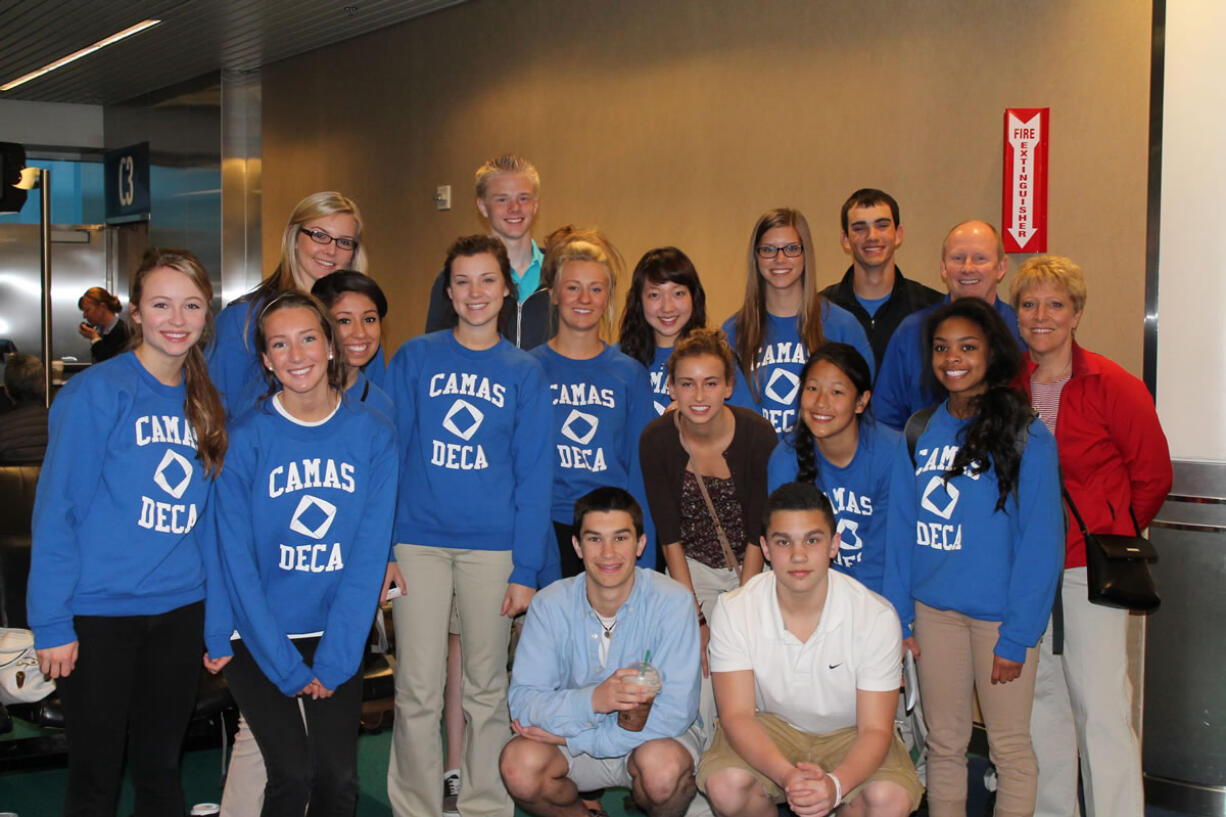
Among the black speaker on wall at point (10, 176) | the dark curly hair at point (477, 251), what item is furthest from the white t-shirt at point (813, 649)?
the black speaker on wall at point (10, 176)

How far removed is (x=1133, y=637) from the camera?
3510mm

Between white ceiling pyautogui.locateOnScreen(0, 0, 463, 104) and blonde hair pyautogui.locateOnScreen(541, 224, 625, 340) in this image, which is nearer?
blonde hair pyautogui.locateOnScreen(541, 224, 625, 340)

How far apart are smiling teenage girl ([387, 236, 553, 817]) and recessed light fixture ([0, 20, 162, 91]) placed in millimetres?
6269

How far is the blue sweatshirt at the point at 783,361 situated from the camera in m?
3.59

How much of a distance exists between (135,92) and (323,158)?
3.21 m

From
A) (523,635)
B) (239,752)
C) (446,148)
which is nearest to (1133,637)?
(523,635)

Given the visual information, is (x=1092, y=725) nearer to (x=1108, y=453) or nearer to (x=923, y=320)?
(x=1108, y=453)

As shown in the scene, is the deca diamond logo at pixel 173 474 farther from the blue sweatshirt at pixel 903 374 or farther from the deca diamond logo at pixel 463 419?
the blue sweatshirt at pixel 903 374

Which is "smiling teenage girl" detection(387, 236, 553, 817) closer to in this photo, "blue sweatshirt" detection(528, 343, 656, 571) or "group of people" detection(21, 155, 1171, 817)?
"group of people" detection(21, 155, 1171, 817)

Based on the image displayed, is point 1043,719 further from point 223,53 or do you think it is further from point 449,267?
point 223,53

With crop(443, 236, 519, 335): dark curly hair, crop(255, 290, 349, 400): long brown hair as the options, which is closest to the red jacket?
crop(443, 236, 519, 335): dark curly hair

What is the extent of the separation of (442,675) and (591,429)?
87 centimetres

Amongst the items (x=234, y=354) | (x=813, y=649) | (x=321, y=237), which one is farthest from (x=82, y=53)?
(x=813, y=649)

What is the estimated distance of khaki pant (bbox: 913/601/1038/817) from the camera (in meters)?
2.99
